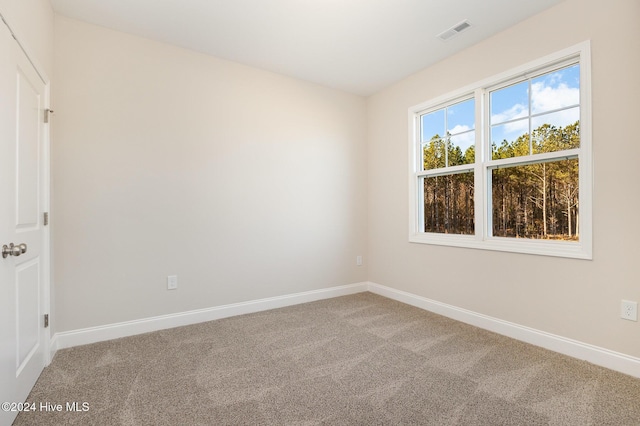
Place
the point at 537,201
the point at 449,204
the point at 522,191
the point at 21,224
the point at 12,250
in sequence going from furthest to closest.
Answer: the point at 449,204 → the point at 522,191 → the point at 537,201 → the point at 21,224 → the point at 12,250

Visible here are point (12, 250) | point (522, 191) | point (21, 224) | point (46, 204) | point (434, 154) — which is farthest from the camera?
point (434, 154)

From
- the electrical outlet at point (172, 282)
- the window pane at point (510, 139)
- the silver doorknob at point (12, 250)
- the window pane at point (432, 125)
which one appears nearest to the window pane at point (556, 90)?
the window pane at point (510, 139)

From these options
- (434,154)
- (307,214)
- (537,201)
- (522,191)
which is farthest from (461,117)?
(307,214)

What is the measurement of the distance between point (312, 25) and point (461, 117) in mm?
1801

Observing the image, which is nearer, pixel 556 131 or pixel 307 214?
pixel 556 131

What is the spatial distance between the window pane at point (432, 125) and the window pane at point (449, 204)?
50 centimetres

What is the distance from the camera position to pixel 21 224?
71.1 inches

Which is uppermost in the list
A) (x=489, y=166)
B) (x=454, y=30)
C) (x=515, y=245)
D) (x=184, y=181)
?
(x=454, y=30)

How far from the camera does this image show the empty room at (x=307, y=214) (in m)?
1.84

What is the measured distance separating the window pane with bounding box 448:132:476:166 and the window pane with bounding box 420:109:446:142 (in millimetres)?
190

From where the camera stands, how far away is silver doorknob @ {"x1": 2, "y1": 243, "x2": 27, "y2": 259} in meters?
1.53

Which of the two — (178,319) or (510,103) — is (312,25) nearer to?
(510,103)

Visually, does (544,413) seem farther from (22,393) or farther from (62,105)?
(62,105)

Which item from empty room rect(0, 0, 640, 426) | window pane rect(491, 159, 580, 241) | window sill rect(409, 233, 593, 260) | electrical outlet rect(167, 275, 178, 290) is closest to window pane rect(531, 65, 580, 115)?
empty room rect(0, 0, 640, 426)
